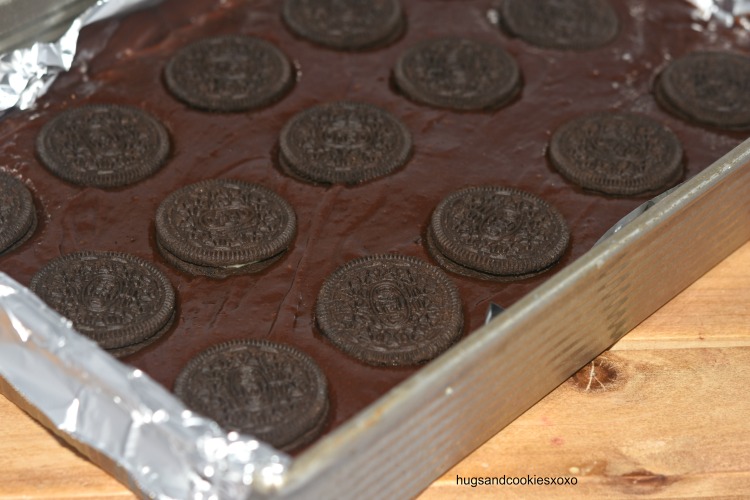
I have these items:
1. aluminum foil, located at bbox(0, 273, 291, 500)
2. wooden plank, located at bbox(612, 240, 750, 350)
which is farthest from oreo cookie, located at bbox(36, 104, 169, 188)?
wooden plank, located at bbox(612, 240, 750, 350)

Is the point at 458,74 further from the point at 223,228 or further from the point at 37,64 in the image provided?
the point at 37,64

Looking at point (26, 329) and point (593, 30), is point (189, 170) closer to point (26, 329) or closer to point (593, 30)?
point (26, 329)

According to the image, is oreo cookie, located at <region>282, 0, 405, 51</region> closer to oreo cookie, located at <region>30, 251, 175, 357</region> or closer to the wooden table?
oreo cookie, located at <region>30, 251, 175, 357</region>

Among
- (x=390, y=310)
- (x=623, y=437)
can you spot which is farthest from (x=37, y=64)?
(x=623, y=437)

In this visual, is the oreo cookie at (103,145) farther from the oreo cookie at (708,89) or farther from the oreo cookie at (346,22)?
the oreo cookie at (708,89)

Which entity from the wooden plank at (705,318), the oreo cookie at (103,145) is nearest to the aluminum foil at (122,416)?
the oreo cookie at (103,145)

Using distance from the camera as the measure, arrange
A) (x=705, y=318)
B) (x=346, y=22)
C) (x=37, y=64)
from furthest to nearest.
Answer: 1. (x=346, y=22)
2. (x=37, y=64)
3. (x=705, y=318)
